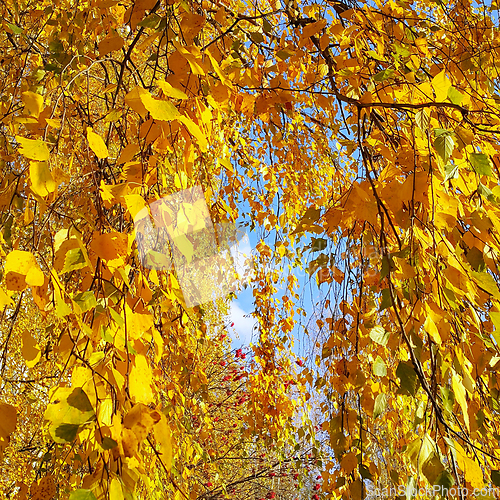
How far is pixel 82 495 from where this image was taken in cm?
38

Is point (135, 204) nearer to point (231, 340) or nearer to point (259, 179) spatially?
point (259, 179)

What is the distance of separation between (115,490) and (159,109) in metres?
0.42

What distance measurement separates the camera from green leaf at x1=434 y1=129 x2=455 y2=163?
531mm

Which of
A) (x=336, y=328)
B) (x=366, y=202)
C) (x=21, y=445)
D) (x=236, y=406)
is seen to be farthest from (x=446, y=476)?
(x=236, y=406)

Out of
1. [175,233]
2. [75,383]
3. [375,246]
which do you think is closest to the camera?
[75,383]

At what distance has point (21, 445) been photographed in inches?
113

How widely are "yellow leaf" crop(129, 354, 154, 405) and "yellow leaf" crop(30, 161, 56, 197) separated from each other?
0.79 ft

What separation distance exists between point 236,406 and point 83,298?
15.6 ft

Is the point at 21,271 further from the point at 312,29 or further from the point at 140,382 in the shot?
the point at 312,29

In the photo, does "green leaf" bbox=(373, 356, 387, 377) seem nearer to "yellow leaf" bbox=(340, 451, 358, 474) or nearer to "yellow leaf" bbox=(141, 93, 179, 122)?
"yellow leaf" bbox=(340, 451, 358, 474)

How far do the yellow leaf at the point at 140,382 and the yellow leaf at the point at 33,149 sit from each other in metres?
0.27

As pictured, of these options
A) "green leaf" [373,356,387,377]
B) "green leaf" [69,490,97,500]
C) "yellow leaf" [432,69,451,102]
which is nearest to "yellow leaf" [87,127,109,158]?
"green leaf" [69,490,97,500]

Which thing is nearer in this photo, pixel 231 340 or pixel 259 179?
pixel 259 179

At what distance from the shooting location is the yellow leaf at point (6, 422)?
0.43 meters
